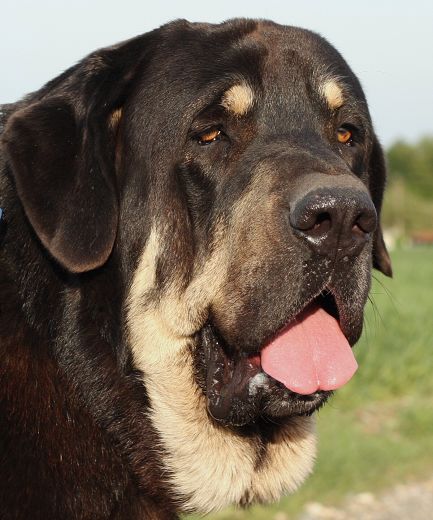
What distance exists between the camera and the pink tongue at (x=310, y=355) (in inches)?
114

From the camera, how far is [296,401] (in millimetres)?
2918

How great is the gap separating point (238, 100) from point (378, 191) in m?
0.99

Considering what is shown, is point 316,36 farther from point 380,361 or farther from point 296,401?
point 380,361

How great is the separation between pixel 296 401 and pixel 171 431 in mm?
466

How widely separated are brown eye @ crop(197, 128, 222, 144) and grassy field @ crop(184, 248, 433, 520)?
1445 mm

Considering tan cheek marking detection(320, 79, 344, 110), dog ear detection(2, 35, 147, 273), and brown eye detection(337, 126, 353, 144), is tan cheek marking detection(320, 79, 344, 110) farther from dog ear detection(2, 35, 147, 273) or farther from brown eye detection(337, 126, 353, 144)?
dog ear detection(2, 35, 147, 273)

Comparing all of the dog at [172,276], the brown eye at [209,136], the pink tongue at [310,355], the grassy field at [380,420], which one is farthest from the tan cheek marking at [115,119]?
the grassy field at [380,420]

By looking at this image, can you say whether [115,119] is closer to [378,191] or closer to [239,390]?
[239,390]

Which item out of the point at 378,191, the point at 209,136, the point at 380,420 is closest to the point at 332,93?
the point at 209,136

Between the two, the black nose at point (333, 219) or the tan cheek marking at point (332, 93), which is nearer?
the black nose at point (333, 219)

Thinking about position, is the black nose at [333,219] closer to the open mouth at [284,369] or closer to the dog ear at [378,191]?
the open mouth at [284,369]

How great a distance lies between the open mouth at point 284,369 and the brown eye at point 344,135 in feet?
2.22

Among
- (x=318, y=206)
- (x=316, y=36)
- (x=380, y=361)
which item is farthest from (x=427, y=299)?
(x=318, y=206)

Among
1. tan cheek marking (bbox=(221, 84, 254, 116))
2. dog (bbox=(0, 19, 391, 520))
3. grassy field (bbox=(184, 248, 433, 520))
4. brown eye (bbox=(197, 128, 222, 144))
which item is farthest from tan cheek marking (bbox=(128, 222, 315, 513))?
grassy field (bbox=(184, 248, 433, 520))
